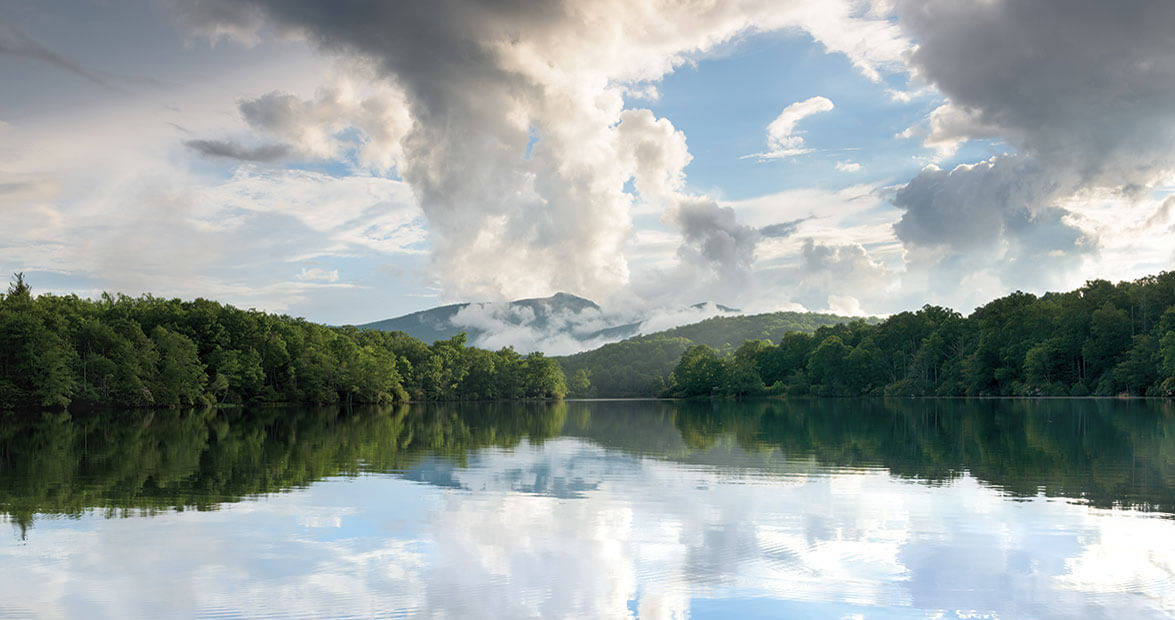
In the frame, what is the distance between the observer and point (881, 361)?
145m

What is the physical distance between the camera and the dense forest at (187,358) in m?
71.8

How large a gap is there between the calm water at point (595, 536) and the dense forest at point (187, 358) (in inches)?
2201

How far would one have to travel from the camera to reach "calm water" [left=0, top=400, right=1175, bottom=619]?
32.0 feet

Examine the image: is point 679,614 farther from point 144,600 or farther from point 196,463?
point 196,463

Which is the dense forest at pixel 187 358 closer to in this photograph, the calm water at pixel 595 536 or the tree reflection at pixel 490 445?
the tree reflection at pixel 490 445

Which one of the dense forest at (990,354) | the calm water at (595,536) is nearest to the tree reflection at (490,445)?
the calm water at (595,536)

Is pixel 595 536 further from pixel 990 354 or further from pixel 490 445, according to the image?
pixel 990 354

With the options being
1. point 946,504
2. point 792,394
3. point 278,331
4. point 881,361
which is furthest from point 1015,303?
point 946,504

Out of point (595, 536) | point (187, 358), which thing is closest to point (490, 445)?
point (595, 536)

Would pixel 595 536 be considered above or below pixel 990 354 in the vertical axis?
below

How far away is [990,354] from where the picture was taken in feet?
391

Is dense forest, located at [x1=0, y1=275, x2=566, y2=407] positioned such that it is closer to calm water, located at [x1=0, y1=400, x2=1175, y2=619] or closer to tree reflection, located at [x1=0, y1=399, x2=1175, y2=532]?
tree reflection, located at [x1=0, y1=399, x2=1175, y2=532]

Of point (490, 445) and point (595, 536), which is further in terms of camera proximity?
point (490, 445)

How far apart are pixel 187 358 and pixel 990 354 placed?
109m
